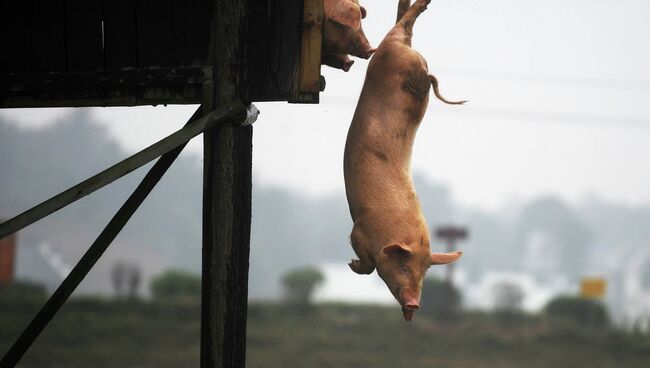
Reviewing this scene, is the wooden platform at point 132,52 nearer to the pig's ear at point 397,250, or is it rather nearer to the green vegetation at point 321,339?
the pig's ear at point 397,250

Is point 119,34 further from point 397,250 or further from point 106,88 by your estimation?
point 397,250

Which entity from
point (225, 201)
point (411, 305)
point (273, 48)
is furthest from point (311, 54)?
point (411, 305)

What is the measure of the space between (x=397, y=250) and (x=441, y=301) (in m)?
17.1

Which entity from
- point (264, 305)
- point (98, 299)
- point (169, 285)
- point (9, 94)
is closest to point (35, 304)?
point (98, 299)

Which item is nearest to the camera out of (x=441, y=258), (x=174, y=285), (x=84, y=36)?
(x=441, y=258)

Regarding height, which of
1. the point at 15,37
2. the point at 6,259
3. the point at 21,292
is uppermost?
the point at 6,259

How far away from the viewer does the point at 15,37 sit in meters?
5.11

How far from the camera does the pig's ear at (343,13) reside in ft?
14.6

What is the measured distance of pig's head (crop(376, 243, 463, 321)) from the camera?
412 centimetres

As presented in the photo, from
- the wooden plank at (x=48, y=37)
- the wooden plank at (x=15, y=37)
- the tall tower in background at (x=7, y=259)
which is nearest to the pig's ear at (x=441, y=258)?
the wooden plank at (x=48, y=37)

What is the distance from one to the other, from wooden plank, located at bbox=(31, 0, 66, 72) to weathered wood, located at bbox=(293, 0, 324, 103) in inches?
49.3

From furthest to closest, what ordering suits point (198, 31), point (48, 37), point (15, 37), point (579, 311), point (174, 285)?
point (579, 311), point (174, 285), point (15, 37), point (48, 37), point (198, 31)

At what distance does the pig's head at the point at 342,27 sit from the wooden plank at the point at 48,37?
1339 millimetres

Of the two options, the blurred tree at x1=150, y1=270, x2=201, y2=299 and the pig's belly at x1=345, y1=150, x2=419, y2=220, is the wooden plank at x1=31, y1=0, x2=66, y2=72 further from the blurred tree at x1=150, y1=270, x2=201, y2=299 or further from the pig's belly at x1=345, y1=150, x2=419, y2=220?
the blurred tree at x1=150, y1=270, x2=201, y2=299
